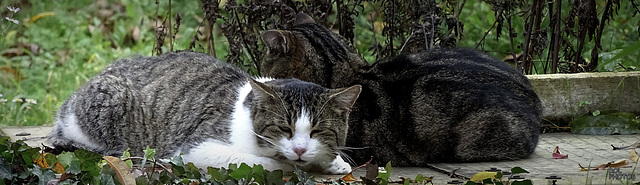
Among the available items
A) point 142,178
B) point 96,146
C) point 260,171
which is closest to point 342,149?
point 260,171

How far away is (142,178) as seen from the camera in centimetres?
314

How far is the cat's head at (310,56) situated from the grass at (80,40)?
7.14 feet

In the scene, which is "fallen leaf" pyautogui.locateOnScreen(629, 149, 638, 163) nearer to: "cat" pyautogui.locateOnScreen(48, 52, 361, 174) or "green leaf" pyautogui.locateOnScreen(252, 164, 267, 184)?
"cat" pyautogui.locateOnScreen(48, 52, 361, 174)

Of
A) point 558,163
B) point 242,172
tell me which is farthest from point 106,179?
point 558,163

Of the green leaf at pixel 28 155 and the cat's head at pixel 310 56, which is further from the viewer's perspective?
the cat's head at pixel 310 56

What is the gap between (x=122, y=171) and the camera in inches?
126

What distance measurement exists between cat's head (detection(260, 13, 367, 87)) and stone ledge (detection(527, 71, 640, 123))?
140cm

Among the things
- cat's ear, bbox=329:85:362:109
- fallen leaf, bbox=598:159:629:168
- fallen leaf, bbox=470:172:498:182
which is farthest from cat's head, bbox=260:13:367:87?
fallen leaf, bbox=598:159:629:168

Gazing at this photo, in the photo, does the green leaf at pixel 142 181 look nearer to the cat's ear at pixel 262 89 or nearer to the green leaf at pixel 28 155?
the green leaf at pixel 28 155

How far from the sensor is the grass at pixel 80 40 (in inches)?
272

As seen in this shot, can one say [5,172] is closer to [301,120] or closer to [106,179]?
[106,179]

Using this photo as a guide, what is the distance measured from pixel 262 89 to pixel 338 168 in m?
0.56

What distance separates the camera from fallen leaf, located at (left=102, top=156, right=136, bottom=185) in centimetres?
→ 315

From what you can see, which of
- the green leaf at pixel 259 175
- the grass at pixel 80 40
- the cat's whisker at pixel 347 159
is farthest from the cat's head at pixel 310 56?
the grass at pixel 80 40
